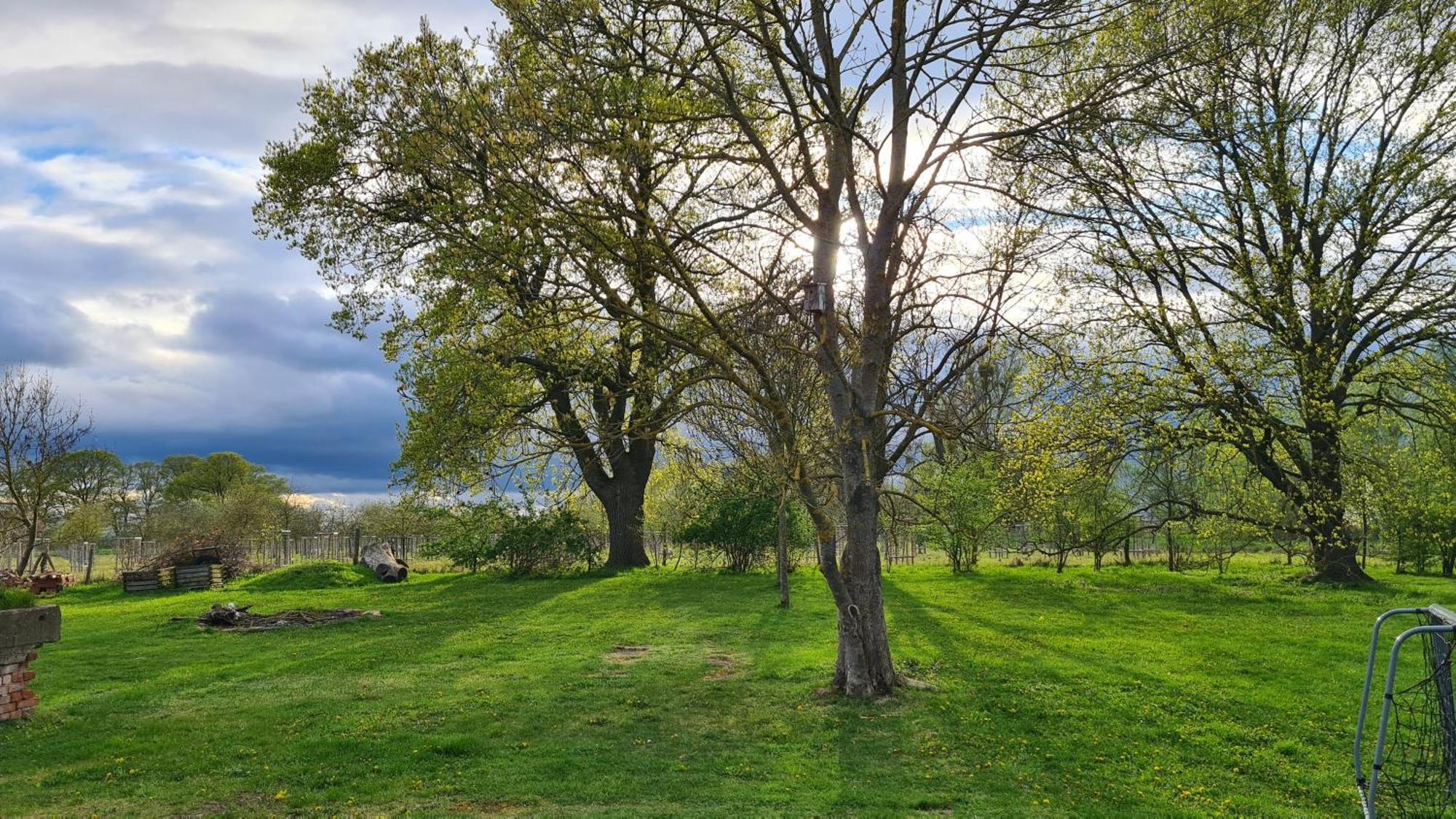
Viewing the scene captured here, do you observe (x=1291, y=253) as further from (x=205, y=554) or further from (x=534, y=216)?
(x=205, y=554)

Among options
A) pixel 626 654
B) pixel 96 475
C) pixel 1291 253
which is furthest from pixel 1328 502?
pixel 96 475

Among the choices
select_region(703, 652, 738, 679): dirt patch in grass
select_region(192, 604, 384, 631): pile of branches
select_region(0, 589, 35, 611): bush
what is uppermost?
select_region(0, 589, 35, 611): bush

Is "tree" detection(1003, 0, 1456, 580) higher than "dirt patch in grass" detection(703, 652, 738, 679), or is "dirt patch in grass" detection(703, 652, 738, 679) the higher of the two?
"tree" detection(1003, 0, 1456, 580)

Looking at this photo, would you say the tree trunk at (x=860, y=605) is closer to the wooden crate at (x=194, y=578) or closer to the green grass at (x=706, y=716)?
the green grass at (x=706, y=716)

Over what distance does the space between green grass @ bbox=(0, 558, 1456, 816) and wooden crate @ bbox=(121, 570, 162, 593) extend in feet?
25.1

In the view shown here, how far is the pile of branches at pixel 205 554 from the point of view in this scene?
25297 mm

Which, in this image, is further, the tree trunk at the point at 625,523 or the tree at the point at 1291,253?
the tree trunk at the point at 625,523

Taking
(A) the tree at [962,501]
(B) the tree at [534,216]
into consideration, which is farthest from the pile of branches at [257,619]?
(A) the tree at [962,501]

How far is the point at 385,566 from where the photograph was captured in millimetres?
27297

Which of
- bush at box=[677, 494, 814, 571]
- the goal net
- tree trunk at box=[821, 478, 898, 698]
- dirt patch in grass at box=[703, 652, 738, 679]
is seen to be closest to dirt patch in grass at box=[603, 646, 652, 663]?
dirt patch in grass at box=[703, 652, 738, 679]

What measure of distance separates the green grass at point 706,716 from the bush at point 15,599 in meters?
1.24

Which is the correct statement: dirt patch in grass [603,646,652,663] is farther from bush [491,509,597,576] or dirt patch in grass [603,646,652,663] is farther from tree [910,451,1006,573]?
bush [491,509,597,576]

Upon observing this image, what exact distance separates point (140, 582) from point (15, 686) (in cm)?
1830

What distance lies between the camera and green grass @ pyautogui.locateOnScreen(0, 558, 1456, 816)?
680 centimetres
